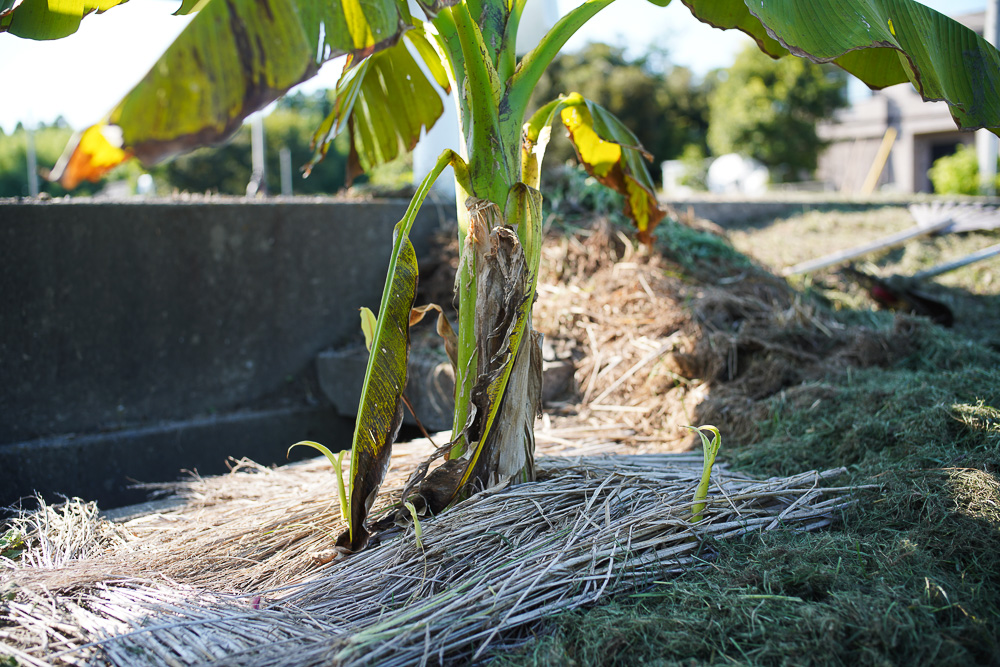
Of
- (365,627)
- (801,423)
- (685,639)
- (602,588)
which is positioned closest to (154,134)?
(365,627)

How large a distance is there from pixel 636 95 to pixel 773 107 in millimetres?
4048

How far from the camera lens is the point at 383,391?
69.9 inches

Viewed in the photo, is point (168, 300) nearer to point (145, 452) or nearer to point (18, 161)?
point (145, 452)

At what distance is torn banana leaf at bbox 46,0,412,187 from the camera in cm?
128

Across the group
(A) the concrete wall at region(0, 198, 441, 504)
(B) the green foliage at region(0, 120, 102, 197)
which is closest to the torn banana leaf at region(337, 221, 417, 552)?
(A) the concrete wall at region(0, 198, 441, 504)

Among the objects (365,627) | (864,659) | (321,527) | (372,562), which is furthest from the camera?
(321,527)

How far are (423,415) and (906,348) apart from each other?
2641mm

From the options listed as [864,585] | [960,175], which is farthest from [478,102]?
[960,175]

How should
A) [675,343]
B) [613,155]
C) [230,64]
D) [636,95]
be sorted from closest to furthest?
[230,64] < [613,155] < [675,343] < [636,95]

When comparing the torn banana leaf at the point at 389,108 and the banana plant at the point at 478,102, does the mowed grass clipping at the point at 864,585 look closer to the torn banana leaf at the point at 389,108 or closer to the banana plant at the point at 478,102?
the banana plant at the point at 478,102

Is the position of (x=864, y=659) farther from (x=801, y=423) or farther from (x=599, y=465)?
(x=801, y=423)

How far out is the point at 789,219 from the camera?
723 centimetres

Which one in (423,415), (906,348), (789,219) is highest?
(789,219)

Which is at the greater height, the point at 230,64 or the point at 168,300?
the point at 230,64
